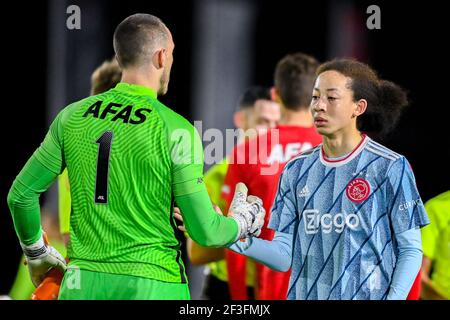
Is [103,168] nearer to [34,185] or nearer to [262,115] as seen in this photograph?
[34,185]

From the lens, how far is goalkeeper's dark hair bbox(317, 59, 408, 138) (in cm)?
443

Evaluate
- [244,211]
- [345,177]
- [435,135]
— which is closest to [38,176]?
[244,211]

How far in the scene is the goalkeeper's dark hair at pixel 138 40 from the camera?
4.02m

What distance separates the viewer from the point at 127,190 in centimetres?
384

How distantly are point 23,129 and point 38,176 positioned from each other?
389 centimetres

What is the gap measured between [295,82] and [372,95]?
1525 millimetres

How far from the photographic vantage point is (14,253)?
8000 millimetres

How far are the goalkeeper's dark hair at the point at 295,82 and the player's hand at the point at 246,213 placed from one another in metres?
1.80

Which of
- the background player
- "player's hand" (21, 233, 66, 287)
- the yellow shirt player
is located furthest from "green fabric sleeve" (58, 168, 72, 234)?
the yellow shirt player

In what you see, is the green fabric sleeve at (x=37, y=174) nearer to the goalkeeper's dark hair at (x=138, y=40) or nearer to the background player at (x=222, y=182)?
the goalkeeper's dark hair at (x=138, y=40)

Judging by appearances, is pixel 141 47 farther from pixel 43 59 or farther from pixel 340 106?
pixel 43 59

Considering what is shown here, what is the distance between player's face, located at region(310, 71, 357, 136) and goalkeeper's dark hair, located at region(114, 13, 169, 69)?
30.6 inches

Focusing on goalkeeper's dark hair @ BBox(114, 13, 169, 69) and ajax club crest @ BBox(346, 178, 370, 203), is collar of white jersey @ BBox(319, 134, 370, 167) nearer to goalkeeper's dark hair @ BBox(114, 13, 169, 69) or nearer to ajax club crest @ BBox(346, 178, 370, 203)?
ajax club crest @ BBox(346, 178, 370, 203)

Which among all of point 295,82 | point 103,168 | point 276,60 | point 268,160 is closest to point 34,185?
point 103,168
